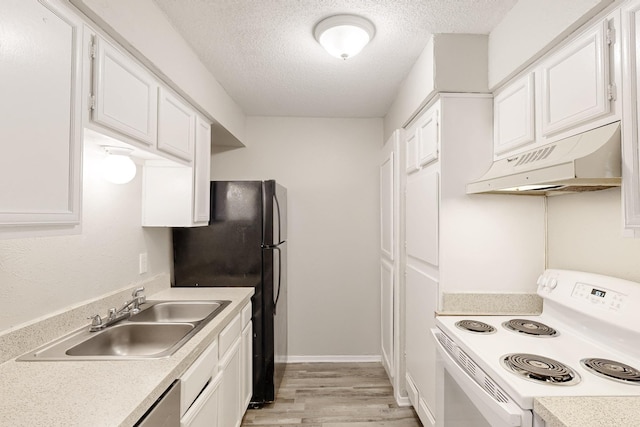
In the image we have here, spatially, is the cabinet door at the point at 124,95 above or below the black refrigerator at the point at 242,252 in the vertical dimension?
above

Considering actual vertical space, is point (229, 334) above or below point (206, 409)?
above

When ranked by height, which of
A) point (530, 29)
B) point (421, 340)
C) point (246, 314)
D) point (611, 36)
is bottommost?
point (421, 340)

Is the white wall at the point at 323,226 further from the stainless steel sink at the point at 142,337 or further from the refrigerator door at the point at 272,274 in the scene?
the stainless steel sink at the point at 142,337

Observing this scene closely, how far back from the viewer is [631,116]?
43.2 inches

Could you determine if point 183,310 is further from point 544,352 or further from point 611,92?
point 611,92

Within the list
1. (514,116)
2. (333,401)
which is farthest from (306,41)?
(333,401)

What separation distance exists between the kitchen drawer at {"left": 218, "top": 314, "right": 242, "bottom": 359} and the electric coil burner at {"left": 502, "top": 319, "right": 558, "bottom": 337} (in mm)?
1442

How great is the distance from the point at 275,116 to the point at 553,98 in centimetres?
250

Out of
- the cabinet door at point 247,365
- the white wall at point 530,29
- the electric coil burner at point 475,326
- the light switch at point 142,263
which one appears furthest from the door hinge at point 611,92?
the light switch at point 142,263

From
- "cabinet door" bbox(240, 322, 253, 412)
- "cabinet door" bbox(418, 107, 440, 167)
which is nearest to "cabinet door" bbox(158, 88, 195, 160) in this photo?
"cabinet door" bbox(240, 322, 253, 412)

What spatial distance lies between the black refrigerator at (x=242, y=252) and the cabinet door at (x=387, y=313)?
97 centimetres

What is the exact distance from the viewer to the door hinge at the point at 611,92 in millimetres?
1172

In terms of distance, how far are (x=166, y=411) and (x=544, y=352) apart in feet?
4.72

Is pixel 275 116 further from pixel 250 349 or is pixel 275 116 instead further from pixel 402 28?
pixel 250 349
